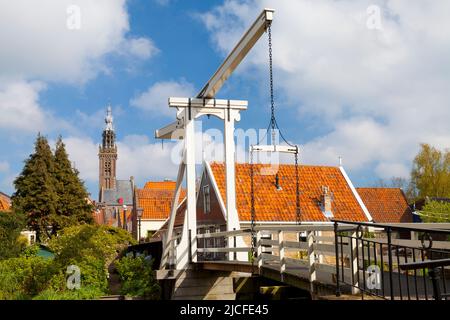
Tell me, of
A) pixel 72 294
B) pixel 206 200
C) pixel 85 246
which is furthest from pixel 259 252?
pixel 206 200

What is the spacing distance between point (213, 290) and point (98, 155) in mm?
82675

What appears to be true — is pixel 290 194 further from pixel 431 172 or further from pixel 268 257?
pixel 431 172

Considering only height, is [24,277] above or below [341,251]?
below

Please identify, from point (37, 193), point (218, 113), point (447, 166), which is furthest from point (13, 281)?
point (447, 166)

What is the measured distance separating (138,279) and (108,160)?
8001cm

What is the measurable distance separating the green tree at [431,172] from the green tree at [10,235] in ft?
89.6

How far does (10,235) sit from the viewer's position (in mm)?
18344

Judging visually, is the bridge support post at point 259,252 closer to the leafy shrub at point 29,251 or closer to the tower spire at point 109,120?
the leafy shrub at point 29,251

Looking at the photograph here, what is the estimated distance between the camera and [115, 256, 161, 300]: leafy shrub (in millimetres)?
14859
